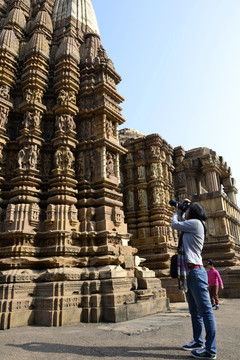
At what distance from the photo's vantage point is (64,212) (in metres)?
8.06

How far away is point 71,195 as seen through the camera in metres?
8.71

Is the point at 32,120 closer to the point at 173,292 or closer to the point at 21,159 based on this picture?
the point at 21,159

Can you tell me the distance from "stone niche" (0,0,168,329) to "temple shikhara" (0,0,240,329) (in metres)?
0.03

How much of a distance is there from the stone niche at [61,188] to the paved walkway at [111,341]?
2.58ft

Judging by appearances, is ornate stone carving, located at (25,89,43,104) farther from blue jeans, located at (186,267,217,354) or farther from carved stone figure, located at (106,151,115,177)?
blue jeans, located at (186,267,217,354)

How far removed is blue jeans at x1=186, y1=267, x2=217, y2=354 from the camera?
3.31 meters

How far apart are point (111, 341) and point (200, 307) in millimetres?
1772

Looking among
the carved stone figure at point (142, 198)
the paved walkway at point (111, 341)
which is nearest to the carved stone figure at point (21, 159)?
the paved walkway at point (111, 341)

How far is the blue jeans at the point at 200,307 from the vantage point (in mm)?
3312

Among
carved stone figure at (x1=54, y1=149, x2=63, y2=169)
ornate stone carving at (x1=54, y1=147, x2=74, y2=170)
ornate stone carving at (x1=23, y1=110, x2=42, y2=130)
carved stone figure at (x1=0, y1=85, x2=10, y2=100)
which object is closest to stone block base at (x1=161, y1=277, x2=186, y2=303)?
ornate stone carving at (x1=54, y1=147, x2=74, y2=170)

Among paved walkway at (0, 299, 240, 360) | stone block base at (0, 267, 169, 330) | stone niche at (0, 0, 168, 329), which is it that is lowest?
paved walkway at (0, 299, 240, 360)

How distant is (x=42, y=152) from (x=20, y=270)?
427cm

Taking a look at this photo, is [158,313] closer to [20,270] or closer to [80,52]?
[20,270]

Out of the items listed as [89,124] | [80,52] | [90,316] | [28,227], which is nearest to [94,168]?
[89,124]
